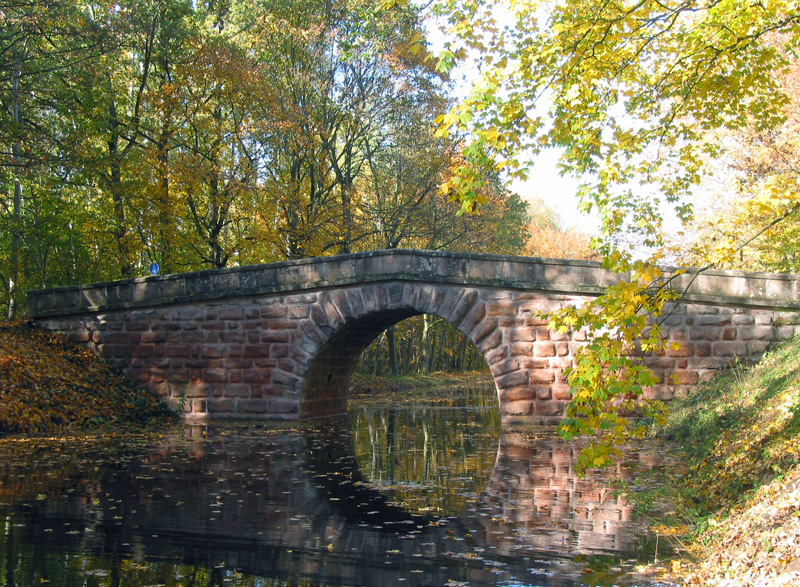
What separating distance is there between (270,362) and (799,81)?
1145 centimetres

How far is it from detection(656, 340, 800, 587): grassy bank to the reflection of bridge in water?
575 mm

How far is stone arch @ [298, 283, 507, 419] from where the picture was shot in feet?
41.4

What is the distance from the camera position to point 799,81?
15.7 m

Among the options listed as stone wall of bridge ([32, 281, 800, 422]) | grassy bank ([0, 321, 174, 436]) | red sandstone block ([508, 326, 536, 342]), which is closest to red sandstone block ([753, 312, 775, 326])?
stone wall of bridge ([32, 281, 800, 422])

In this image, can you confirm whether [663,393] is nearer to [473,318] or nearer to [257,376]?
[473,318]

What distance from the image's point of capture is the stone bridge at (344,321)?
39.8 feet

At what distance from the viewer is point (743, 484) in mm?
5859

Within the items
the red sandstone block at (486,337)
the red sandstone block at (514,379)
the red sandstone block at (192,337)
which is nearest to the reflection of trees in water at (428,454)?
the red sandstone block at (514,379)

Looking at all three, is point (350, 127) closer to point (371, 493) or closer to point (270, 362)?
point (270, 362)

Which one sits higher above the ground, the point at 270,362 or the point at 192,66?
the point at 192,66

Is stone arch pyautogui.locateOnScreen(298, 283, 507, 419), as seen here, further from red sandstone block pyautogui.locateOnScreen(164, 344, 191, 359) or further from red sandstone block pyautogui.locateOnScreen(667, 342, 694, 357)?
red sandstone block pyautogui.locateOnScreen(667, 342, 694, 357)

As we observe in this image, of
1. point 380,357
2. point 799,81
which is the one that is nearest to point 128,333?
point 799,81

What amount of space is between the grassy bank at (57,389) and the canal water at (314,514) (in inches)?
54.2

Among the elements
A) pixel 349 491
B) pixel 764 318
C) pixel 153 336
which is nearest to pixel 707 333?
pixel 764 318
